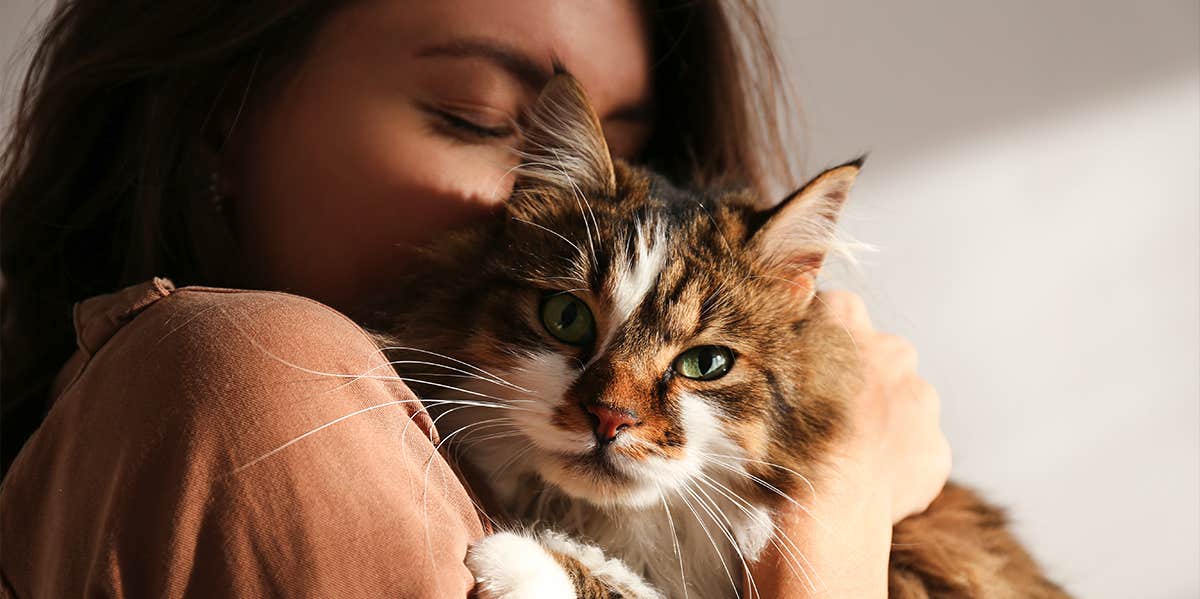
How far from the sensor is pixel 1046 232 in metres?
2.35

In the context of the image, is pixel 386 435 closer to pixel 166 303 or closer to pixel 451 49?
pixel 166 303

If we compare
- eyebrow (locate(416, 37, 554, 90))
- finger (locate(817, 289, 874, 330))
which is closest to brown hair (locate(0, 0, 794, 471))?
eyebrow (locate(416, 37, 554, 90))

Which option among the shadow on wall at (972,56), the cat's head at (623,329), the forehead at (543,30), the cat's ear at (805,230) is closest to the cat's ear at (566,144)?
the cat's head at (623,329)

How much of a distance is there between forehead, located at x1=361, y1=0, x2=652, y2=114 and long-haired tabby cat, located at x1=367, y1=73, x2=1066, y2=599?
0.54 feet

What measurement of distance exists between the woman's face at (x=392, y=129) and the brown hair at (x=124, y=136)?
0.28ft

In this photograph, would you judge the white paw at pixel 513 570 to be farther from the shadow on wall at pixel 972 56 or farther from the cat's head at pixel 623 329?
the shadow on wall at pixel 972 56

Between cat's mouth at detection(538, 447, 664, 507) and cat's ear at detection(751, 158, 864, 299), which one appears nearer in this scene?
cat's mouth at detection(538, 447, 664, 507)

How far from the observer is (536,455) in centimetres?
105

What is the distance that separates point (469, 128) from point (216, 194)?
45cm

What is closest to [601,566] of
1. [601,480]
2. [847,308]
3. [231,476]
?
[601,480]

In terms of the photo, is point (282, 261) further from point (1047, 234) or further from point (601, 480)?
point (1047, 234)

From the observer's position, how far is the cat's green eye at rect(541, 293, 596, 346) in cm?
110

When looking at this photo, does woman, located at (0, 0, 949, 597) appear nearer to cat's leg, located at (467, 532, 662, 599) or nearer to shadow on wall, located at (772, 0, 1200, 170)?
cat's leg, located at (467, 532, 662, 599)

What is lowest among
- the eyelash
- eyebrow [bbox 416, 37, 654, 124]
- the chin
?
the chin
